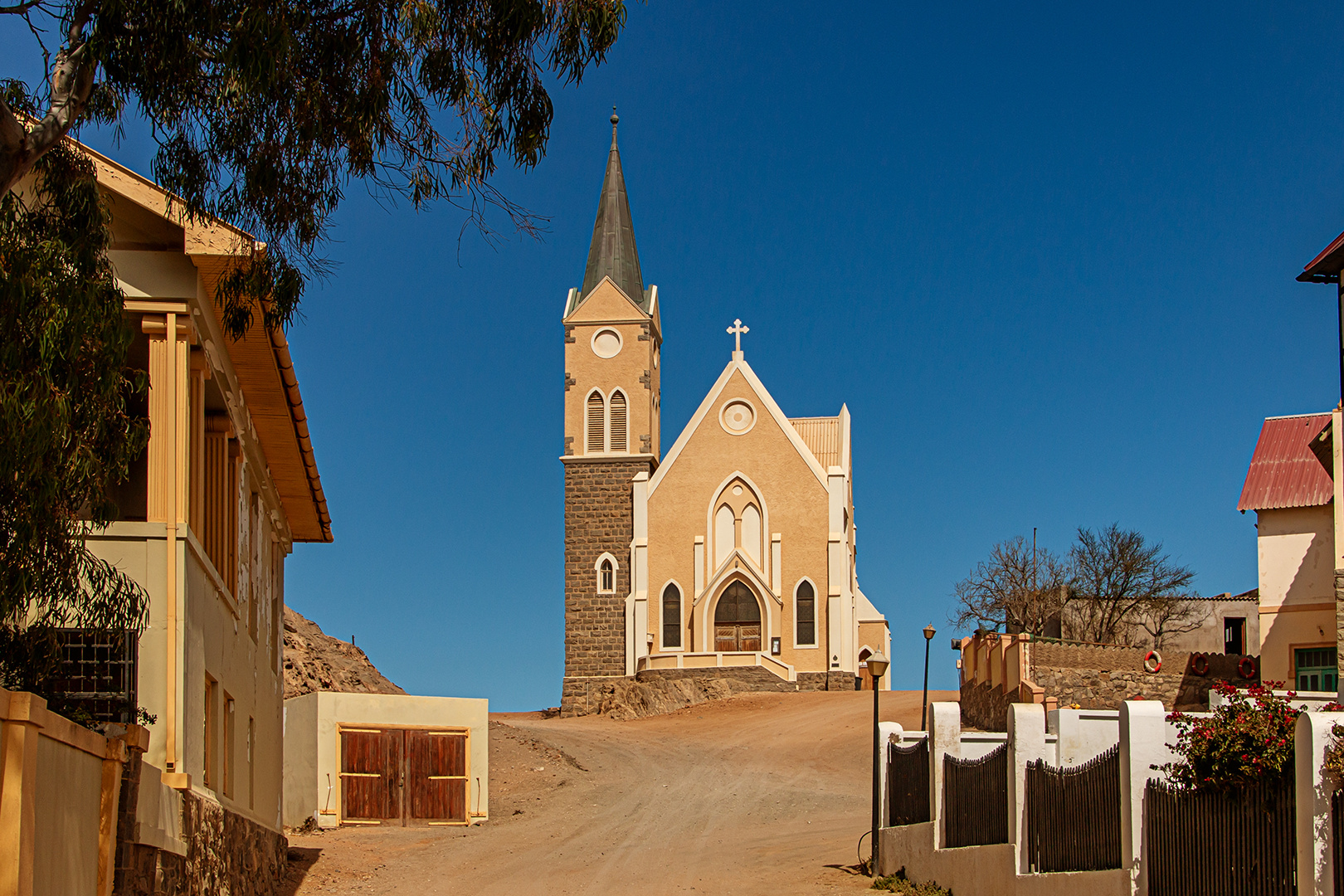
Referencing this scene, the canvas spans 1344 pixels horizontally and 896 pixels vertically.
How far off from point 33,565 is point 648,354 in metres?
46.0

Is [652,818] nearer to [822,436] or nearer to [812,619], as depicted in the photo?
[812,619]

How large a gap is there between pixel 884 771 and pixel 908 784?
143 centimetres

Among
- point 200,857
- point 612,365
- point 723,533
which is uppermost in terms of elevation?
point 612,365

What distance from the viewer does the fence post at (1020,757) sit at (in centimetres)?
1437

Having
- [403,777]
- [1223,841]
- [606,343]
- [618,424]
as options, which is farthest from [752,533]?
[1223,841]

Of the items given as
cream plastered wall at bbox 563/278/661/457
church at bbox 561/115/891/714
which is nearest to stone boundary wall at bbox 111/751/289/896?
church at bbox 561/115/891/714

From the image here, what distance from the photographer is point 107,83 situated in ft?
35.2

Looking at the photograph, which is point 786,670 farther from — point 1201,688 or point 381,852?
point 381,852

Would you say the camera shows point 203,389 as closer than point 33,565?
No

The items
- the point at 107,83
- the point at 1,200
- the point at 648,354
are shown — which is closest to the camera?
the point at 1,200

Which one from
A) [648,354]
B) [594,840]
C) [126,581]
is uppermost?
[648,354]

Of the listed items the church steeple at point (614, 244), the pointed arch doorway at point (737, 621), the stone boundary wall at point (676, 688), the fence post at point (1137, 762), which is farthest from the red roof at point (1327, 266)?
the church steeple at point (614, 244)

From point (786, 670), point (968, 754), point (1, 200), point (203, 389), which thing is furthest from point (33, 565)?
point (786, 670)

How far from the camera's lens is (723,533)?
53.2 meters
